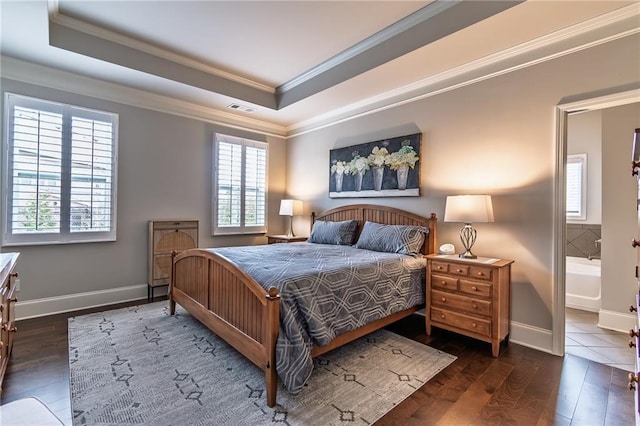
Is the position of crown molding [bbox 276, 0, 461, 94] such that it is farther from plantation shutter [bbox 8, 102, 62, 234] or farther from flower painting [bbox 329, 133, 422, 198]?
plantation shutter [bbox 8, 102, 62, 234]

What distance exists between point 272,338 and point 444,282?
1800mm

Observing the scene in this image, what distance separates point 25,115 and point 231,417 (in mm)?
3815

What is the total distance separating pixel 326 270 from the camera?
2.38 meters

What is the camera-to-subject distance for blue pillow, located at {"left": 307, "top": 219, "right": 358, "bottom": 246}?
4.07m

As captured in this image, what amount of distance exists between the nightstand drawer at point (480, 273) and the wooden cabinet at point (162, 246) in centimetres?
359

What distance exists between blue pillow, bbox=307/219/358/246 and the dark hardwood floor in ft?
5.53

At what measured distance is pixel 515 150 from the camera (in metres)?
2.91

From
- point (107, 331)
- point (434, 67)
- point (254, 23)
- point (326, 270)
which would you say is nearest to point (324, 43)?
point (254, 23)

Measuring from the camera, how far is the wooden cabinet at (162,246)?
402 cm

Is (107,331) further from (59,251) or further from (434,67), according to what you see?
(434,67)

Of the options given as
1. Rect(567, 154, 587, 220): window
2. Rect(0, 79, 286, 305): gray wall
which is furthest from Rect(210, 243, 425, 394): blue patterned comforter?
Rect(567, 154, 587, 220): window

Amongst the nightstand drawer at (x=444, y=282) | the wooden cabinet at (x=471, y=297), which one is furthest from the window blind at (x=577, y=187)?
the nightstand drawer at (x=444, y=282)

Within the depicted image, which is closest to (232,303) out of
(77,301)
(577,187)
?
(77,301)

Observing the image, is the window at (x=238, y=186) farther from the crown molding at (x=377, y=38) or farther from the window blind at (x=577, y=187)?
the window blind at (x=577, y=187)
